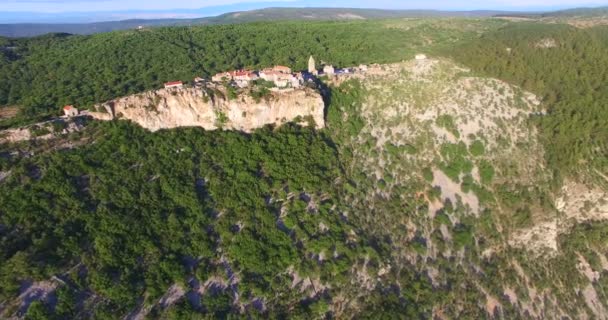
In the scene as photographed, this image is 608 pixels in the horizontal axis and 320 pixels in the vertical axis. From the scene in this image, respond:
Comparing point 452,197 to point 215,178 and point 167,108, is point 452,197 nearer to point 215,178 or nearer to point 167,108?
point 215,178

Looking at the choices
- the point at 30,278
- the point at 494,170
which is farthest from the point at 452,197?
the point at 30,278

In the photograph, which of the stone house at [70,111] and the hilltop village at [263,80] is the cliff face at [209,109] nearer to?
the hilltop village at [263,80]

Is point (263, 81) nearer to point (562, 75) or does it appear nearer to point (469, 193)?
point (469, 193)

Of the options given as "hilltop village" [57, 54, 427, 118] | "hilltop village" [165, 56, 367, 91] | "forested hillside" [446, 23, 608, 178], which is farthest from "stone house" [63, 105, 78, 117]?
"forested hillside" [446, 23, 608, 178]

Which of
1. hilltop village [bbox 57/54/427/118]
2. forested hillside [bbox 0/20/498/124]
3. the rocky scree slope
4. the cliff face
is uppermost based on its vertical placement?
forested hillside [bbox 0/20/498/124]

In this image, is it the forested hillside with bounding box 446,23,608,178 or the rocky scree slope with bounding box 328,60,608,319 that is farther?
the forested hillside with bounding box 446,23,608,178

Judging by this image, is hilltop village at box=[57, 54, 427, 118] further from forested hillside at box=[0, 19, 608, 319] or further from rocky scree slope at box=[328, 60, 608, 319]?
rocky scree slope at box=[328, 60, 608, 319]

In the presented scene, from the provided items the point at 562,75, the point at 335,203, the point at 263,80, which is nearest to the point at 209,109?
the point at 263,80

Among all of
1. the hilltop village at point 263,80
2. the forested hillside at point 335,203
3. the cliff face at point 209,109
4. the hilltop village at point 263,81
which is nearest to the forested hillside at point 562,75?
the forested hillside at point 335,203
